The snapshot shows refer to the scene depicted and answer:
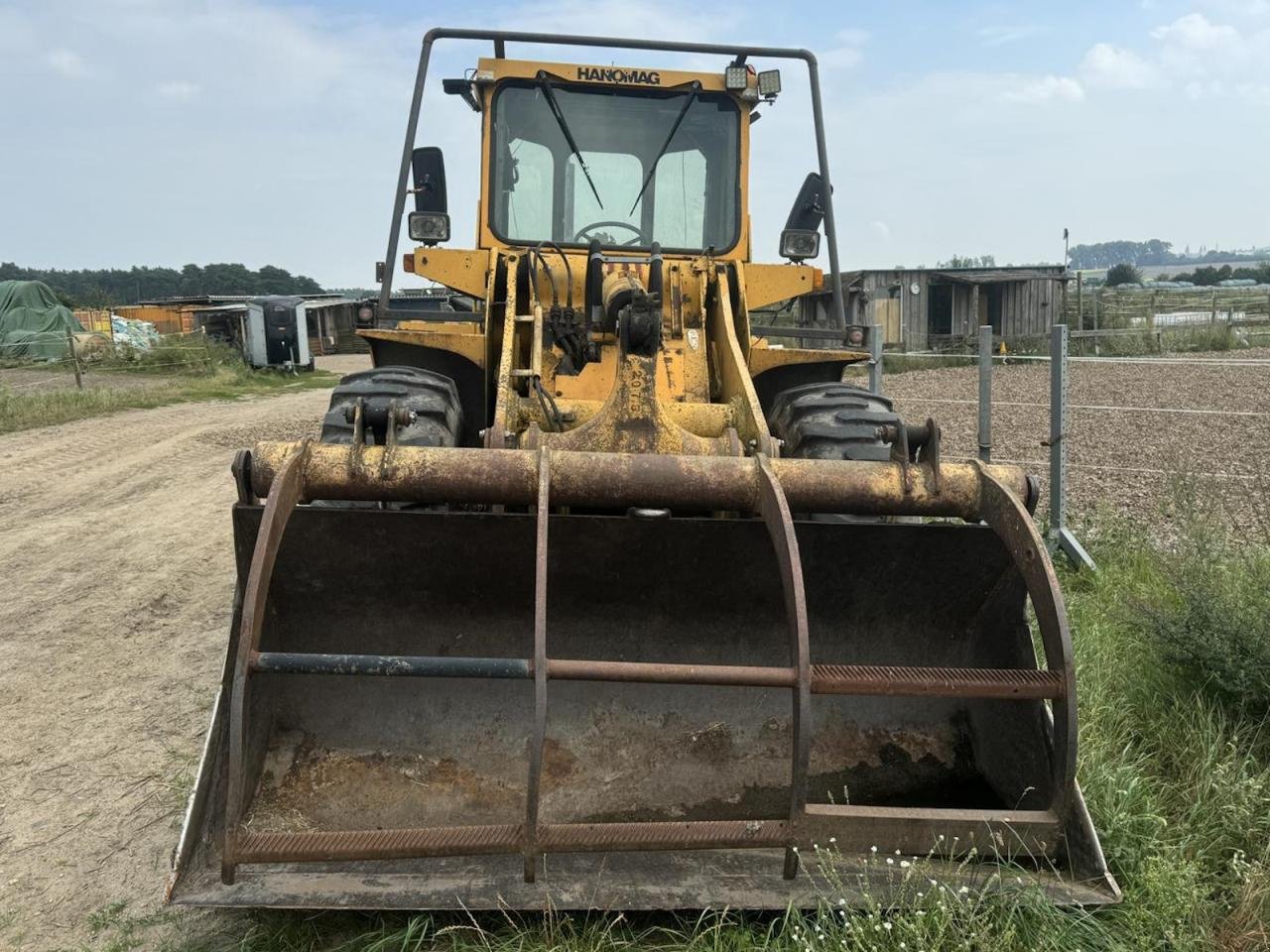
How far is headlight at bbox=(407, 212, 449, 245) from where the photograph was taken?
193 inches

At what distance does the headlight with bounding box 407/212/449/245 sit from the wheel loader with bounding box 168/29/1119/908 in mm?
527

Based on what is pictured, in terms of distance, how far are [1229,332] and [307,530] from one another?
1032 inches

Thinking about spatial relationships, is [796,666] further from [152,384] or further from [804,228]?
[152,384]

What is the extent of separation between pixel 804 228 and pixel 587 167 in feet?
3.85

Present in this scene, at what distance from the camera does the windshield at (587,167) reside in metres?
5.14

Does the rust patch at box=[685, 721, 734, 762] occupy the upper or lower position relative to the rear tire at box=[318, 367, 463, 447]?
lower

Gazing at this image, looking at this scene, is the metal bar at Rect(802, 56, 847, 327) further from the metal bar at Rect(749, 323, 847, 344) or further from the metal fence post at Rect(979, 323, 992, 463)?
the metal fence post at Rect(979, 323, 992, 463)

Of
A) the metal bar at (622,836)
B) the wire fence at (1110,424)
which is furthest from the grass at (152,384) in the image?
the metal bar at (622,836)

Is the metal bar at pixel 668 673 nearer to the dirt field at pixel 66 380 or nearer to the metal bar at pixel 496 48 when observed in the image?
the metal bar at pixel 496 48


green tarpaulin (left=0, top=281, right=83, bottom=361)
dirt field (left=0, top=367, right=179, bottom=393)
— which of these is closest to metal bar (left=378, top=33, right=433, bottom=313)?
dirt field (left=0, top=367, right=179, bottom=393)

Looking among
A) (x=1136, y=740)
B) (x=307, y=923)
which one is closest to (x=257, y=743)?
(x=307, y=923)

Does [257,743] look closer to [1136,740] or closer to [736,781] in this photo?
[736,781]

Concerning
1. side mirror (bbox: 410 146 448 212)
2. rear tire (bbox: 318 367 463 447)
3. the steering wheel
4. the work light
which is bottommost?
rear tire (bbox: 318 367 463 447)

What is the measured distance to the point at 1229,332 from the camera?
2416 cm
